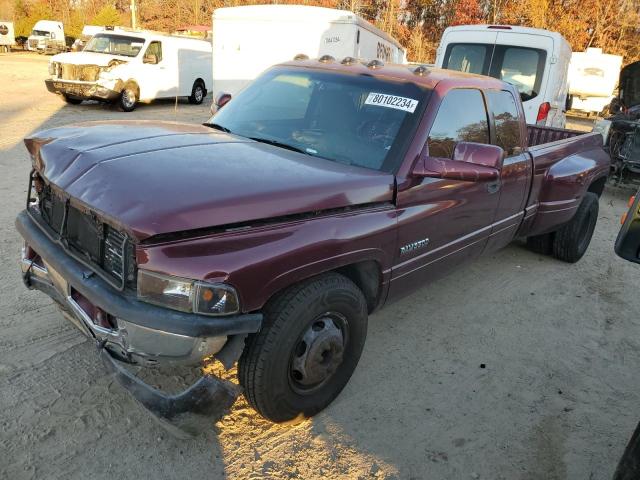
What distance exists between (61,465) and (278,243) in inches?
58.9

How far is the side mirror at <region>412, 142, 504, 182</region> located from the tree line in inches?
1241

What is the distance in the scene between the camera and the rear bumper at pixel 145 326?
214cm

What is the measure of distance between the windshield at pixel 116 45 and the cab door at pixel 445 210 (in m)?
12.9

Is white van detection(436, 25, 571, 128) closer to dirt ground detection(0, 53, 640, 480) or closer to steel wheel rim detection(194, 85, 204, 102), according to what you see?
dirt ground detection(0, 53, 640, 480)

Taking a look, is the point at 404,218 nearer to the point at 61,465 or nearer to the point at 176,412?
the point at 176,412

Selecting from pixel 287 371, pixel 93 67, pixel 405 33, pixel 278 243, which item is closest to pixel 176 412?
pixel 287 371

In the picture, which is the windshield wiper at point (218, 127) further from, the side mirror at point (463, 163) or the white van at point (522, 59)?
the white van at point (522, 59)

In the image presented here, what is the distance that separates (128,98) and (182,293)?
43.2 ft

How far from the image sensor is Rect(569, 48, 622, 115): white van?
19.1 m

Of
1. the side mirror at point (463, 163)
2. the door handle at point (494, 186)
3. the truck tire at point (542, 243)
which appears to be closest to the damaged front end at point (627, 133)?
the truck tire at point (542, 243)

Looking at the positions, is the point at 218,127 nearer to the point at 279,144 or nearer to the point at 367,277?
the point at 279,144

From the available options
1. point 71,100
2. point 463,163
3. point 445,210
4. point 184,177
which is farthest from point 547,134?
point 71,100

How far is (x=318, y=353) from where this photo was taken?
107 inches

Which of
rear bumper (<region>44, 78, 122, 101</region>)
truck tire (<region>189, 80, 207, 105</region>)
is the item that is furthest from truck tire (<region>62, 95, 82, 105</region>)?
truck tire (<region>189, 80, 207, 105</region>)
